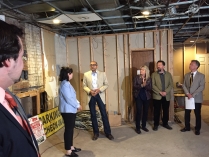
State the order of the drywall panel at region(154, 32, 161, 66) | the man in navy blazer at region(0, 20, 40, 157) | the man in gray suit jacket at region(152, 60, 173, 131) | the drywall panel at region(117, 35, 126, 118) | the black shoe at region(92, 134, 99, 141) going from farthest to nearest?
the drywall panel at region(117, 35, 126, 118), the drywall panel at region(154, 32, 161, 66), the man in gray suit jacket at region(152, 60, 173, 131), the black shoe at region(92, 134, 99, 141), the man in navy blazer at region(0, 20, 40, 157)

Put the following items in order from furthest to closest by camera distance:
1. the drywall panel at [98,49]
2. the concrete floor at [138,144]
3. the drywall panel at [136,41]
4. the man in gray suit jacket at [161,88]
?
the drywall panel at [98,49] → the drywall panel at [136,41] → the man in gray suit jacket at [161,88] → the concrete floor at [138,144]

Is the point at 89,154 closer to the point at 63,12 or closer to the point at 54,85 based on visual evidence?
the point at 54,85

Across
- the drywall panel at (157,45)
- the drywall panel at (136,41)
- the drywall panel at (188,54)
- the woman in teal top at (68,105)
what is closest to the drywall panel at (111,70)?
the drywall panel at (136,41)

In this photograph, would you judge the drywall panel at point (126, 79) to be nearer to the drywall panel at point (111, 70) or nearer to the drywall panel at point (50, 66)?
the drywall panel at point (111, 70)

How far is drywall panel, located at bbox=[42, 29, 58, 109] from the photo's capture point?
14.0ft

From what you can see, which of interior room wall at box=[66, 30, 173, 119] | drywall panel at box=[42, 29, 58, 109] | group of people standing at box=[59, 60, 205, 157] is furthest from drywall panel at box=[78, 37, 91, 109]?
group of people standing at box=[59, 60, 205, 157]

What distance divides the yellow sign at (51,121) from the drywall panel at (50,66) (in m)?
0.28

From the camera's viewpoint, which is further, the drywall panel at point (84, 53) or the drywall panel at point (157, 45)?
the drywall panel at point (84, 53)

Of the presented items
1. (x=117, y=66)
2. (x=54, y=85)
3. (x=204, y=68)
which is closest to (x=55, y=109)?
(x=54, y=85)

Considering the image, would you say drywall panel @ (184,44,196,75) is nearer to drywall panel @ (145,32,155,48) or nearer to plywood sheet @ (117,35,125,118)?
drywall panel @ (145,32,155,48)

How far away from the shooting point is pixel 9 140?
0.75 meters

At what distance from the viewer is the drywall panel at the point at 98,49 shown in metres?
5.00

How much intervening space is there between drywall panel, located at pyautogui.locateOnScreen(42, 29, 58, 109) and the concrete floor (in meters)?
0.91

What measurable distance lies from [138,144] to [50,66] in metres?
2.61
